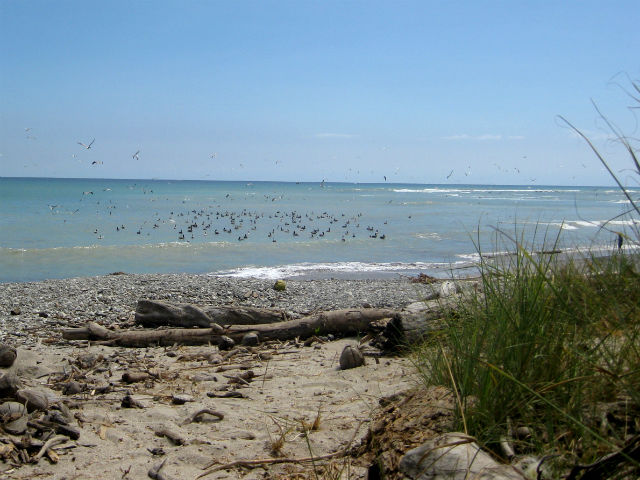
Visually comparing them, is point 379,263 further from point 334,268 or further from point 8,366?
point 8,366

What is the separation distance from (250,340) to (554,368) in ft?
15.9

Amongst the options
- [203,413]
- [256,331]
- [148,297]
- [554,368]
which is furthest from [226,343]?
[554,368]

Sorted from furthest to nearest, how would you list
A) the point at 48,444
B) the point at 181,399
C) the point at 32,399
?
the point at 181,399, the point at 32,399, the point at 48,444

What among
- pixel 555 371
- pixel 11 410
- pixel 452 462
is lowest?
pixel 11 410

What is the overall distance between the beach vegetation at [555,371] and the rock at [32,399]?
9.67 ft

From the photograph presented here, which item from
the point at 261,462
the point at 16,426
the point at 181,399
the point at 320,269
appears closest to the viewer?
the point at 261,462

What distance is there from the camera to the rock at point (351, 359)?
5902 millimetres

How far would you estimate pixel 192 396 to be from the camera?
5.09 meters

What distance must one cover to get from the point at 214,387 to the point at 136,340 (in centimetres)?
213

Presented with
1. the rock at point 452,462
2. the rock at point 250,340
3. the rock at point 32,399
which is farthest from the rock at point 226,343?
the rock at point 452,462

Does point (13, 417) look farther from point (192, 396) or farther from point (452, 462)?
point (452, 462)

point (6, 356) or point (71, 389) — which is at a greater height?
point (6, 356)

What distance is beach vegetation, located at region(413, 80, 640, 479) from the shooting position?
2324 millimetres

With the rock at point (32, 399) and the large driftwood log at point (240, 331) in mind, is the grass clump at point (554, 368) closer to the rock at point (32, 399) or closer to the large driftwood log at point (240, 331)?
the rock at point (32, 399)
